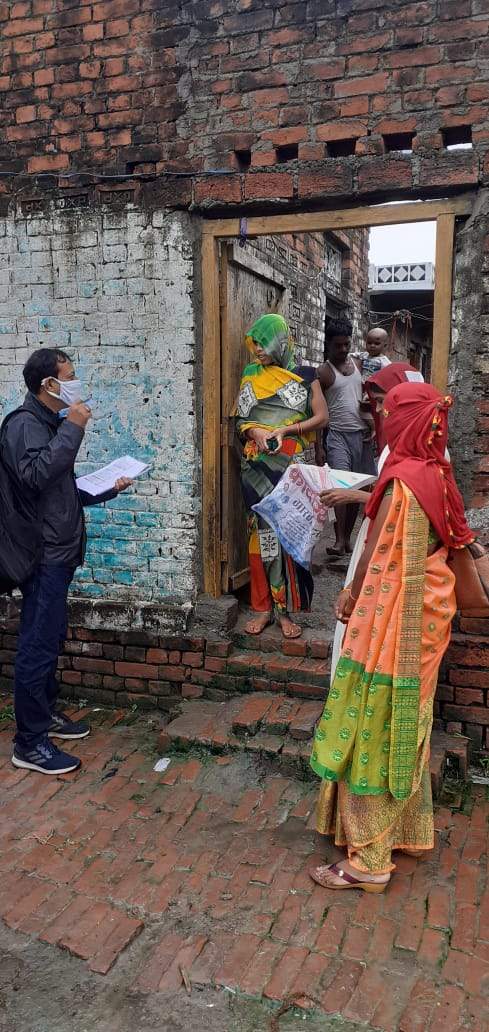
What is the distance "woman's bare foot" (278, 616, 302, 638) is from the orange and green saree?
133cm

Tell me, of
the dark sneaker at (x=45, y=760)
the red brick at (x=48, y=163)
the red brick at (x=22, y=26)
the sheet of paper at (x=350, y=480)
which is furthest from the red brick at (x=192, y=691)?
the red brick at (x=22, y=26)

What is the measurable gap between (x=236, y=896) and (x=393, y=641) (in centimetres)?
112

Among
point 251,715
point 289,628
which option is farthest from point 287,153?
point 251,715

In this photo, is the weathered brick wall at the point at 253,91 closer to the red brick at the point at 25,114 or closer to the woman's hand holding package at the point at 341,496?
the red brick at the point at 25,114

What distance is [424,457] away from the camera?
265 centimetres

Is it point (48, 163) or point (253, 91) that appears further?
point (48, 163)

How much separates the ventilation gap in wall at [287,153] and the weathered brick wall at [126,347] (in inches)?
22.9

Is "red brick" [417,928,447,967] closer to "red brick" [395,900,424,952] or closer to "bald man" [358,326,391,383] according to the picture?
"red brick" [395,900,424,952]

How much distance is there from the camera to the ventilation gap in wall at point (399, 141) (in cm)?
353

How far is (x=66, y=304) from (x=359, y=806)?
10.1 feet

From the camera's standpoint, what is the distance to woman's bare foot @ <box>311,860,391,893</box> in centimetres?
275

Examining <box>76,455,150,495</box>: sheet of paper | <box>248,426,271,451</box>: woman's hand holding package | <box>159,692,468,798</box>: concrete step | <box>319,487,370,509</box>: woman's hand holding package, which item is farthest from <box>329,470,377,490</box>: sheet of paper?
<box>159,692,468,798</box>: concrete step

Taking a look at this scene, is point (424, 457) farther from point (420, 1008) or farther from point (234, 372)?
point (234, 372)

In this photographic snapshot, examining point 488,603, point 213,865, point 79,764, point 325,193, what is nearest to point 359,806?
point 213,865
